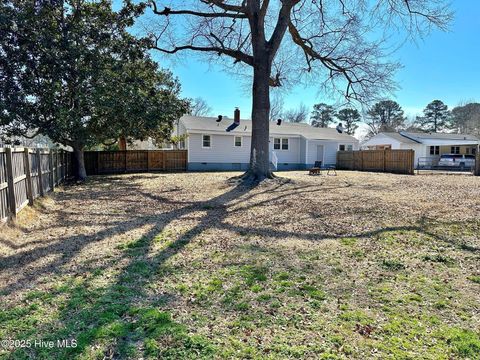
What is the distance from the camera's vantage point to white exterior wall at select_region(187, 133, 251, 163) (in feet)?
72.3

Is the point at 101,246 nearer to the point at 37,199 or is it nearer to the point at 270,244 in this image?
the point at 270,244

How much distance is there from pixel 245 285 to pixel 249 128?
2119 centimetres

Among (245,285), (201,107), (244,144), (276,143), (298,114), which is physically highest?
(201,107)

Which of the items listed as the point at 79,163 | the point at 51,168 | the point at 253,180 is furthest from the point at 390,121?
the point at 51,168

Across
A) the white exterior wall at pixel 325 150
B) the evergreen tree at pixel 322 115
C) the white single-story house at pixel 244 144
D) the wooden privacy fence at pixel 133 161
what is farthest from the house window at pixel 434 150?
the wooden privacy fence at pixel 133 161

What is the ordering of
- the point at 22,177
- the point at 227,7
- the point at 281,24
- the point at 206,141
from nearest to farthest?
the point at 22,177, the point at 281,24, the point at 227,7, the point at 206,141

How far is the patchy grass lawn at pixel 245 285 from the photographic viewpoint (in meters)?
2.55

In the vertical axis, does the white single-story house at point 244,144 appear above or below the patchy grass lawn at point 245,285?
above

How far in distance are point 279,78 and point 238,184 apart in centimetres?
781

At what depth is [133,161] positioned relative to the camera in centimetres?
2091

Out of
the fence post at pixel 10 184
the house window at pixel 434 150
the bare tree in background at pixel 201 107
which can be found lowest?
the fence post at pixel 10 184

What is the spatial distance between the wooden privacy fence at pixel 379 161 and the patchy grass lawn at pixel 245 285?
566 inches

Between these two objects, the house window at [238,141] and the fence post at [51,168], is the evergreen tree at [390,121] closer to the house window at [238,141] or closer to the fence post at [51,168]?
the house window at [238,141]

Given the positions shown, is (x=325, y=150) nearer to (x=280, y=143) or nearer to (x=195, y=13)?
(x=280, y=143)
